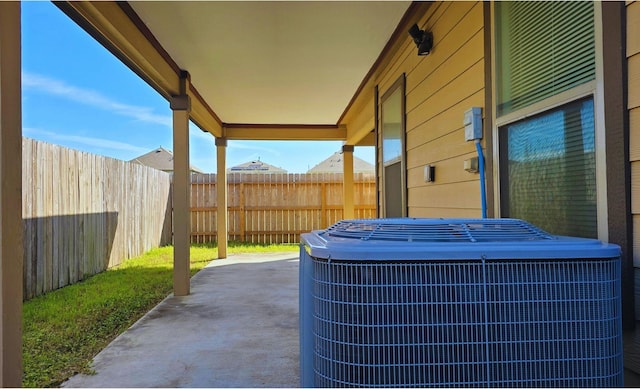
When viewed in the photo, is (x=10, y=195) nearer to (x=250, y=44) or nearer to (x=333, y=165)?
(x=250, y=44)

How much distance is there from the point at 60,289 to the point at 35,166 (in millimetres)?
1563

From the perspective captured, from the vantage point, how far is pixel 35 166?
4766mm

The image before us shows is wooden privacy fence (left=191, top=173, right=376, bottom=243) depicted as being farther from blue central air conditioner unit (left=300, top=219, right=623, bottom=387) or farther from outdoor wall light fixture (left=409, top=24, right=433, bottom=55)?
blue central air conditioner unit (left=300, top=219, right=623, bottom=387)

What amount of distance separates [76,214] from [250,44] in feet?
11.9

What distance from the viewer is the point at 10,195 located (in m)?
1.67

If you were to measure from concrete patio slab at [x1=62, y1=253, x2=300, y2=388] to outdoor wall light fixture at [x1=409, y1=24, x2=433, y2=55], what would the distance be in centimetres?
245

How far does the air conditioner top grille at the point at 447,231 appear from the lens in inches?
45.1

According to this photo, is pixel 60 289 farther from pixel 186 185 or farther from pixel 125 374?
pixel 125 374

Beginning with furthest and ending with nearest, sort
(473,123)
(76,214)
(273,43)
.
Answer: (76,214), (273,43), (473,123)

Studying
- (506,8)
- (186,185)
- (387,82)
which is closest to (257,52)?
(387,82)

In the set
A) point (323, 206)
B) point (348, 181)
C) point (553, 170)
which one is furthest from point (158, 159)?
point (553, 170)

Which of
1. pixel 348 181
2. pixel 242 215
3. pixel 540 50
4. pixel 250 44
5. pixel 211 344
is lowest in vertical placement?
pixel 211 344

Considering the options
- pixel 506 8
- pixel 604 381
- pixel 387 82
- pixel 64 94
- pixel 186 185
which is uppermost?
pixel 64 94

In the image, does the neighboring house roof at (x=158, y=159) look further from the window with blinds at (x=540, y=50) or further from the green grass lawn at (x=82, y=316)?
the window with blinds at (x=540, y=50)
